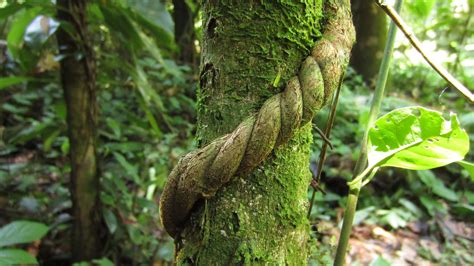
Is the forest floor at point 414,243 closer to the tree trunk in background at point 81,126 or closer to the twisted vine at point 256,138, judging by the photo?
the tree trunk in background at point 81,126

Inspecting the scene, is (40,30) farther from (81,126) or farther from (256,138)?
(256,138)

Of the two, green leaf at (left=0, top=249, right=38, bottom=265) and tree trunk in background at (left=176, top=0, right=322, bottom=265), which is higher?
tree trunk in background at (left=176, top=0, right=322, bottom=265)

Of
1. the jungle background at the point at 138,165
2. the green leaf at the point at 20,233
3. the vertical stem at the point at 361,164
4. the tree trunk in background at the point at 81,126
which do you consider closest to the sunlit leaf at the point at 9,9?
the jungle background at the point at 138,165

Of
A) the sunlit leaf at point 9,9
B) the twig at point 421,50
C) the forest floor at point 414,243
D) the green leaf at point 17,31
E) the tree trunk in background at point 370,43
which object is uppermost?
the tree trunk in background at point 370,43

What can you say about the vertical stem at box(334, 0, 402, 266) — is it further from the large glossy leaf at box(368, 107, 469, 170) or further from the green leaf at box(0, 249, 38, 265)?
the green leaf at box(0, 249, 38, 265)

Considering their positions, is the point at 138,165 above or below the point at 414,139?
below

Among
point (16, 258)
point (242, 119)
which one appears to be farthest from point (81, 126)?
point (242, 119)

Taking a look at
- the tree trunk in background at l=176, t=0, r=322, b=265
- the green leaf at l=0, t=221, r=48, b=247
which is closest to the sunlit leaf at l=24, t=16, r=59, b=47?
the green leaf at l=0, t=221, r=48, b=247
